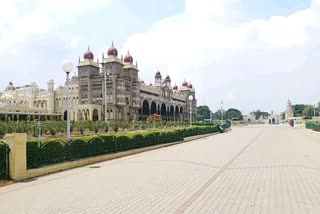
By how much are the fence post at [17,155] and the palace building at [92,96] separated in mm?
50651

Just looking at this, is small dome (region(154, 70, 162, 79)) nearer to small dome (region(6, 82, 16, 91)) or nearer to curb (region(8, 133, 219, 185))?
small dome (region(6, 82, 16, 91))

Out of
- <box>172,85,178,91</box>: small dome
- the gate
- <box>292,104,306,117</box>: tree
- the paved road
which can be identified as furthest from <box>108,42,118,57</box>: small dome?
<box>292,104,306,117</box>: tree

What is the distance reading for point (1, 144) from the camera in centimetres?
898

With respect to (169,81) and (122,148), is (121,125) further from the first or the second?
(169,81)

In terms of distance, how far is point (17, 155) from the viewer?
30.2 feet

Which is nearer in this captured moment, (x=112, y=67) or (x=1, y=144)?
(x=1, y=144)

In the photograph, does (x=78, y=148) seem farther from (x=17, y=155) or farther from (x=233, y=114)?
(x=233, y=114)

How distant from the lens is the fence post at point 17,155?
30.0 feet

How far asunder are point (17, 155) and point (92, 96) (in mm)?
62068

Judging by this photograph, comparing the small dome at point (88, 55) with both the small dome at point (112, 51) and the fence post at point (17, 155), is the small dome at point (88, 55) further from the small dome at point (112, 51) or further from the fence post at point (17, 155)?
the fence post at point (17, 155)

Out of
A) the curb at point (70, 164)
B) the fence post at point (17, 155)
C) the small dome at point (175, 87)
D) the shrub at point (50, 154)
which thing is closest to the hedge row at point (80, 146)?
the shrub at point (50, 154)

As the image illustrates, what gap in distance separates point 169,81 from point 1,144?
105m

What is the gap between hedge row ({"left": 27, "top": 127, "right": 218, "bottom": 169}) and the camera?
Result: 10.2 m

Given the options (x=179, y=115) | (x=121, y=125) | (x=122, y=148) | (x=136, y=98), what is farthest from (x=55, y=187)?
(x=179, y=115)
